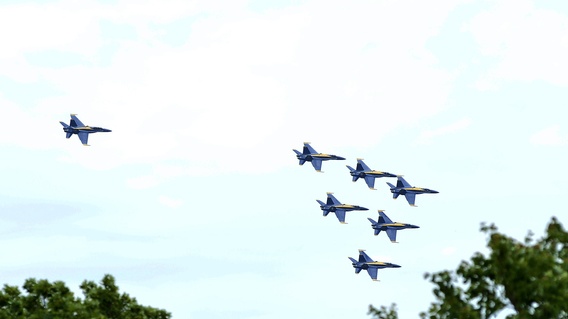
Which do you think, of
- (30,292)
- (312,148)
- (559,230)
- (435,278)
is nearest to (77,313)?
(30,292)

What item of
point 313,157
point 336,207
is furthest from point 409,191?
point 313,157

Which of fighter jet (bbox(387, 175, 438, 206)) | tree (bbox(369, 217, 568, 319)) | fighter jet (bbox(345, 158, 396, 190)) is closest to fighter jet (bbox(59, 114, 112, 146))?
fighter jet (bbox(345, 158, 396, 190))

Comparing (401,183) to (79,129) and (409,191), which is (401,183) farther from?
(79,129)

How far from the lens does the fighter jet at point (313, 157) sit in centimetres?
14712

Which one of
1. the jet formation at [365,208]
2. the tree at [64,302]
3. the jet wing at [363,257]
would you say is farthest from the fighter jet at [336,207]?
the tree at [64,302]

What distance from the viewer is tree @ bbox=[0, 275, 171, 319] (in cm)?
6572

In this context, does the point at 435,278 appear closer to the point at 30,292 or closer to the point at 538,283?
the point at 538,283

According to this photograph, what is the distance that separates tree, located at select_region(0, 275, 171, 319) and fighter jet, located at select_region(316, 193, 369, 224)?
83.9 metres

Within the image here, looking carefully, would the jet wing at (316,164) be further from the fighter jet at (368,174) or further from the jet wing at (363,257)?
the jet wing at (363,257)

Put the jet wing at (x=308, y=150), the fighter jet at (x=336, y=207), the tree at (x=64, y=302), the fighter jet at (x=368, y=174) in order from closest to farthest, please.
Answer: the tree at (x=64, y=302) < the jet wing at (x=308, y=150) < the fighter jet at (x=368, y=174) < the fighter jet at (x=336, y=207)

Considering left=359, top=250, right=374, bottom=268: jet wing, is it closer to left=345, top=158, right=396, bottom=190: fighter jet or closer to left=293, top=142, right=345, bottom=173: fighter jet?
left=345, top=158, right=396, bottom=190: fighter jet

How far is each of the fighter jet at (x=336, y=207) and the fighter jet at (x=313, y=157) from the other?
387 inches

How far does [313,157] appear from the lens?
14812 centimetres

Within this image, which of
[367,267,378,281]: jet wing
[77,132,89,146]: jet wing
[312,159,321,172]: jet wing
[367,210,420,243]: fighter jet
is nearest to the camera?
[77,132,89,146]: jet wing
